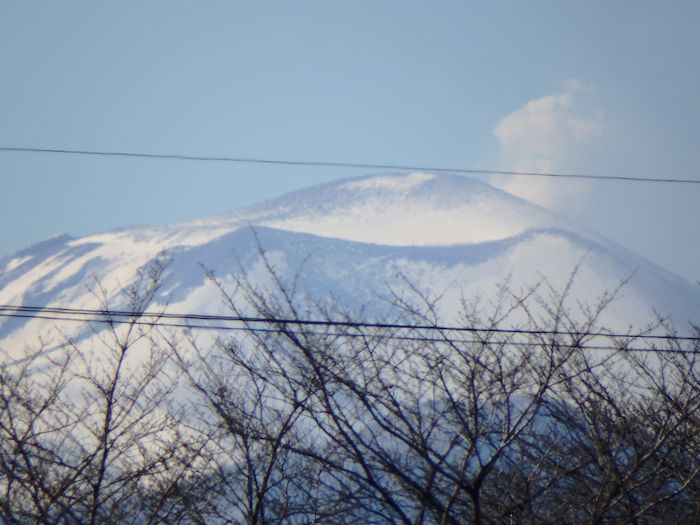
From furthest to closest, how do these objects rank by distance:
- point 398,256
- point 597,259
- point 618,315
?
point 597,259
point 398,256
point 618,315

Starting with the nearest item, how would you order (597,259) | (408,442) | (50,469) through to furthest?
(408,442) → (50,469) → (597,259)

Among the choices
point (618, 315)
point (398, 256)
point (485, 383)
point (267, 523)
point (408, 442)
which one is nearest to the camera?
point (408, 442)

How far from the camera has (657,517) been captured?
266 inches

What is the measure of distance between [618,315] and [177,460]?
37657 mm

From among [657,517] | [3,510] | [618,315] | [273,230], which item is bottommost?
[657,517]

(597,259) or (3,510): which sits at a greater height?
(597,259)

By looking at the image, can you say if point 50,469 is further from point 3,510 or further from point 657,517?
point 657,517

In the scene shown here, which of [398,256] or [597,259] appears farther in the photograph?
[597,259]

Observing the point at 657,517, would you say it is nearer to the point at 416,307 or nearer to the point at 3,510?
the point at 416,307

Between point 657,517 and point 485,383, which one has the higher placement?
point 485,383

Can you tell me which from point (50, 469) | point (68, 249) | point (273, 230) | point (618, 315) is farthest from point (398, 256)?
point (50, 469)

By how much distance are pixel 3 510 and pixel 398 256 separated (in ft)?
134

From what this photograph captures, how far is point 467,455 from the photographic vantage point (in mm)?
5660

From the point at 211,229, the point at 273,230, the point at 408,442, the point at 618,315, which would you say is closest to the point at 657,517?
the point at 408,442
